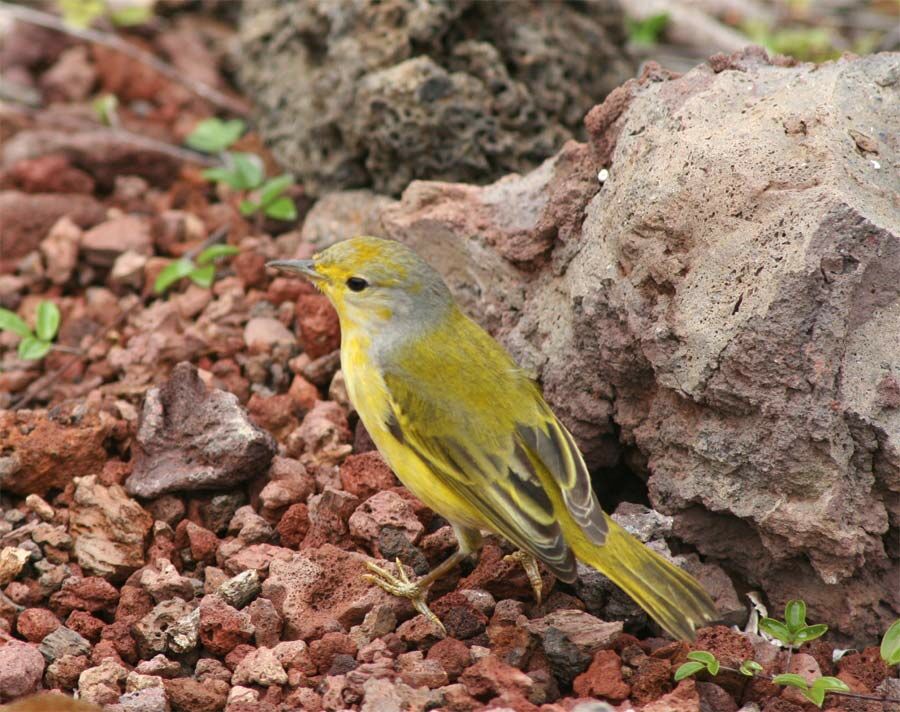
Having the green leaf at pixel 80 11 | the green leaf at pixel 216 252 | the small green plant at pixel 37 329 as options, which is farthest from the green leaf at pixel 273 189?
the green leaf at pixel 80 11

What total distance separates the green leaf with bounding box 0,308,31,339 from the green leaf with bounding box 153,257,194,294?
71cm

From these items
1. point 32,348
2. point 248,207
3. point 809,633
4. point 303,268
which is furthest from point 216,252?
point 809,633

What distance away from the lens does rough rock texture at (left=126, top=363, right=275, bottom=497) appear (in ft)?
16.3

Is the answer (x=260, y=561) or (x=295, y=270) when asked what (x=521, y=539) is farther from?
(x=295, y=270)

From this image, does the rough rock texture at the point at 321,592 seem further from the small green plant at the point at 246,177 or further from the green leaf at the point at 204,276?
the small green plant at the point at 246,177

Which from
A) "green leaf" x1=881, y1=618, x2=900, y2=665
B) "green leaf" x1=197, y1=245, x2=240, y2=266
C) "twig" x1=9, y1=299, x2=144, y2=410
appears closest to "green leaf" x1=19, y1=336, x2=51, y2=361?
"twig" x1=9, y1=299, x2=144, y2=410

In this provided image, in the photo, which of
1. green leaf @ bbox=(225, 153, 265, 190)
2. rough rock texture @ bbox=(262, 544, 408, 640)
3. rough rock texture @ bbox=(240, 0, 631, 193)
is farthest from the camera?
green leaf @ bbox=(225, 153, 265, 190)

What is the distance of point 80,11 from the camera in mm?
7867

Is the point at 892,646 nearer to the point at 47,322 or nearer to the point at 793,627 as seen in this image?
the point at 793,627

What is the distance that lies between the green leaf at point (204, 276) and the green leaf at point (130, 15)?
277 centimetres

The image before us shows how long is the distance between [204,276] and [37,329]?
2.87 feet

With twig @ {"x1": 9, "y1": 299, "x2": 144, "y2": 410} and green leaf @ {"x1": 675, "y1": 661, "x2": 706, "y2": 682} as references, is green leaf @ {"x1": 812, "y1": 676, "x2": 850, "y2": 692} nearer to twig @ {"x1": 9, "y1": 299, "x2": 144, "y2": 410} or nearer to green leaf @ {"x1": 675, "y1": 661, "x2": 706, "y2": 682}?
green leaf @ {"x1": 675, "y1": 661, "x2": 706, "y2": 682}

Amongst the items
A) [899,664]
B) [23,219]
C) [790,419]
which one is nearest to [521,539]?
[790,419]

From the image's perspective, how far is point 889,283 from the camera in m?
4.18
